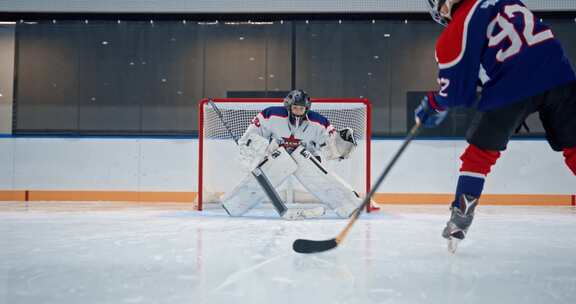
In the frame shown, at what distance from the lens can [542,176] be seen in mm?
5039

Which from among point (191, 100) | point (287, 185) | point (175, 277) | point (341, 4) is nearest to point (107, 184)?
point (191, 100)

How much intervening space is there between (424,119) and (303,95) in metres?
1.75

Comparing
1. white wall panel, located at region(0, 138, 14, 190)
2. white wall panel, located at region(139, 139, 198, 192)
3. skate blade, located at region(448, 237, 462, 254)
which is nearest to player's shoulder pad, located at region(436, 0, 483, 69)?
skate blade, located at region(448, 237, 462, 254)

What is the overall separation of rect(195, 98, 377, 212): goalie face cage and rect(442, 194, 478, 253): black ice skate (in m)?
2.32

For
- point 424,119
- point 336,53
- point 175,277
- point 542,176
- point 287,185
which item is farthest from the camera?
point 336,53

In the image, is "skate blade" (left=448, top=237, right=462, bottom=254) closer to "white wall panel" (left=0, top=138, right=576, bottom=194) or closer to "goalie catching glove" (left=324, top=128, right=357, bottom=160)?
"goalie catching glove" (left=324, top=128, right=357, bottom=160)

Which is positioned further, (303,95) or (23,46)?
(23,46)

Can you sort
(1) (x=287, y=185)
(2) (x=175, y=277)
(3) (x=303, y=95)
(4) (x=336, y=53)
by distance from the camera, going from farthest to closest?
(4) (x=336, y=53) < (1) (x=287, y=185) < (3) (x=303, y=95) < (2) (x=175, y=277)

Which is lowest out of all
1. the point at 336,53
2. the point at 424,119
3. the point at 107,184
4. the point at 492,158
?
the point at 107,184

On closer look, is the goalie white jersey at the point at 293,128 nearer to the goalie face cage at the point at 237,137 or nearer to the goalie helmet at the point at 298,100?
the goalie helmet at the point at 298,100

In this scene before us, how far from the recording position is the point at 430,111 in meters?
1.65

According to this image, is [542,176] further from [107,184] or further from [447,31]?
[107,184]

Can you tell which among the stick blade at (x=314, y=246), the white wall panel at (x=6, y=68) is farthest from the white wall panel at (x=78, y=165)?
the stick blade at (x=314, y=246)

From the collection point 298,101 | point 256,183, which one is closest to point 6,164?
point 256,183
